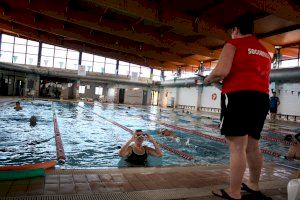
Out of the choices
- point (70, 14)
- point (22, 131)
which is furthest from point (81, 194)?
point (70, 14)

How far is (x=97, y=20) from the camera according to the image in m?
13.9

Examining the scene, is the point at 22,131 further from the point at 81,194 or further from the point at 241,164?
the point at 241,164

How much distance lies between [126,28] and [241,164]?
1298 centimetres

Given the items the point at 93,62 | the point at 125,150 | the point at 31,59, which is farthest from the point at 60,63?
the point at 125,150

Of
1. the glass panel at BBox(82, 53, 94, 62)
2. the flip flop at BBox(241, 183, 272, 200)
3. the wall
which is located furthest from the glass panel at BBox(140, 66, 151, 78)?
the flip flop at BBox(241, 183, 272, 200)

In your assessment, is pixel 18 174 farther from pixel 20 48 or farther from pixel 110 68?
pixel 110 68

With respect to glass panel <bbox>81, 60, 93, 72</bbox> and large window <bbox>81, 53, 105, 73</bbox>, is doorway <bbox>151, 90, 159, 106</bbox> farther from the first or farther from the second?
glass panel <bbox>81, 60, 93, 72</bbox>

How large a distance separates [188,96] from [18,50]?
2174 centimetres

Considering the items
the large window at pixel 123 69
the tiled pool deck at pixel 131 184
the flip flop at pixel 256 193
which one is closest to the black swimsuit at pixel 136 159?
the tiled pool deck at pixel 131 184

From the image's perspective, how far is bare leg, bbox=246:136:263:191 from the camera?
2785 mm

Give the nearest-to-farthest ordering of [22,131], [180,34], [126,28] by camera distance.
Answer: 1. [22,131]
2. [126,28]
3. [180,34]

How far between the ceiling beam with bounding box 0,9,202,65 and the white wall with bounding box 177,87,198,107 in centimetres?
1177

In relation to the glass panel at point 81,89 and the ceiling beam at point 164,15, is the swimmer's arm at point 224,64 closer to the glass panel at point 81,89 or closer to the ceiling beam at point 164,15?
the ceiling beam at point 164,15

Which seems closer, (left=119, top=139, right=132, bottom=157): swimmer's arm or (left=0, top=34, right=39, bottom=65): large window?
(left=119, top=139, right=132, bottom=157): swimmer's arm
